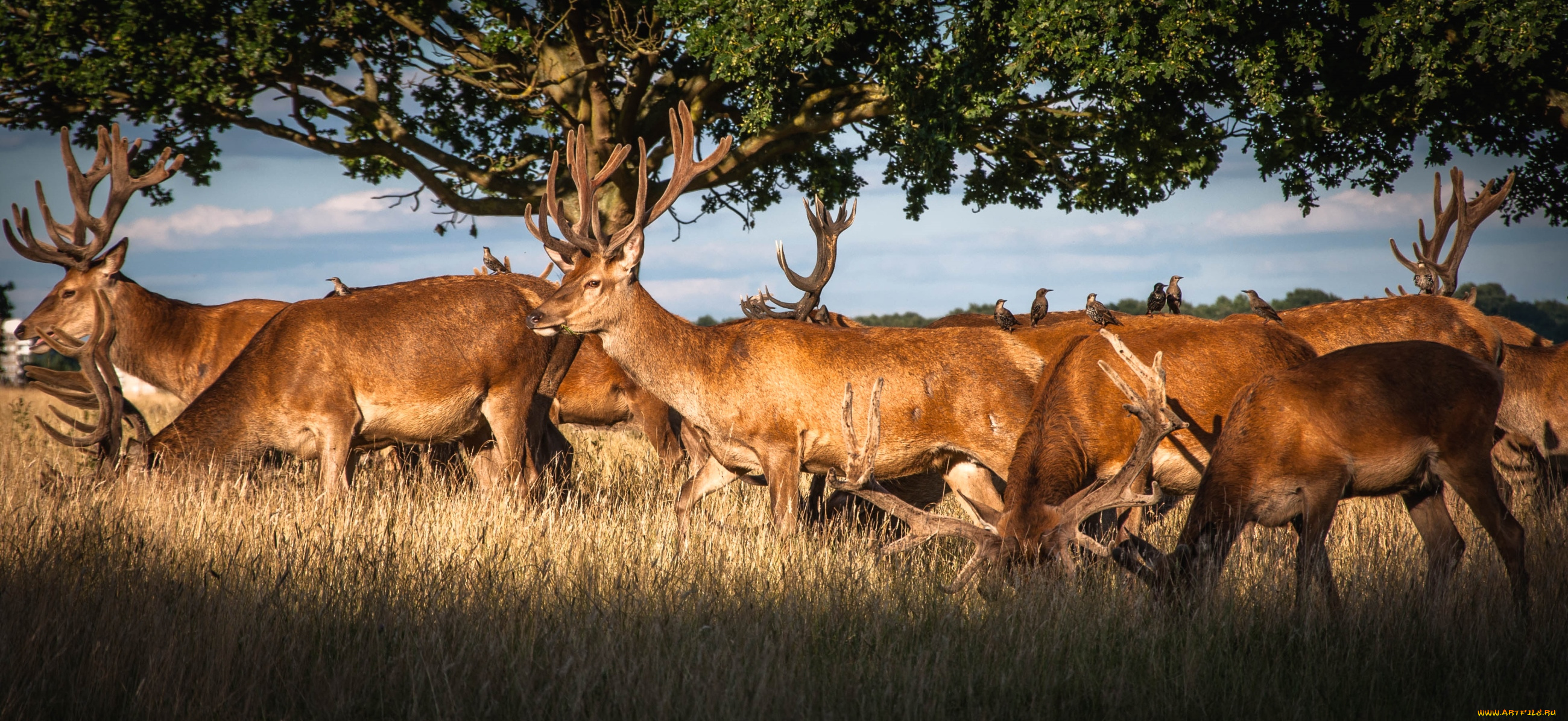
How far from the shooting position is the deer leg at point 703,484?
287 inches

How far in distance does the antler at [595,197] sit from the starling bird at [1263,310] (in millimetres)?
4261

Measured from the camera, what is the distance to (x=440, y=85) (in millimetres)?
18547

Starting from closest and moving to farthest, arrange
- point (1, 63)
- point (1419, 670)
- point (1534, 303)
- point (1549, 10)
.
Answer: point (1419, 670), point (1549, 10), point (1, 63), point (1534, 303)

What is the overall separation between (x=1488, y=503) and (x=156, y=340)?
1020 cm

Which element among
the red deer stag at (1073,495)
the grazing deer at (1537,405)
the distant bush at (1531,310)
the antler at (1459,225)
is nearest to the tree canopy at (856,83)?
the antler at (1459,225)

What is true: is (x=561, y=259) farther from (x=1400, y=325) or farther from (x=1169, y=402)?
(x=1400, y=325)

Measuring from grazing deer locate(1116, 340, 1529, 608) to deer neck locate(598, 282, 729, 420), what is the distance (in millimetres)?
3067

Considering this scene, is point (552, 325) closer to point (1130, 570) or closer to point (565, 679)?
point (565, 679)

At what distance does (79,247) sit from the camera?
954 centimetres

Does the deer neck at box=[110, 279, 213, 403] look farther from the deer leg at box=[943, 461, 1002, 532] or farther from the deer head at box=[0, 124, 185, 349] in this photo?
the deer leg at box=[943, 461, 1002, 532]

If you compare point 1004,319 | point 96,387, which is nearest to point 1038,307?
point 1004,319

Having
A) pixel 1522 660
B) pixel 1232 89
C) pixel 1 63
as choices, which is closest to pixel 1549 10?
pixel 1232 89

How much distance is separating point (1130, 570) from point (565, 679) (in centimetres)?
252

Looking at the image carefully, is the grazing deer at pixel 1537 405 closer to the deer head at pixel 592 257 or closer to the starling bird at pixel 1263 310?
the starling bird at pixel 1263 310
